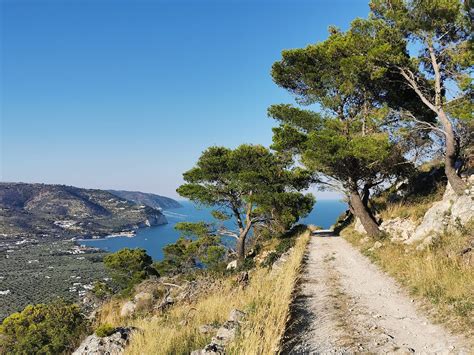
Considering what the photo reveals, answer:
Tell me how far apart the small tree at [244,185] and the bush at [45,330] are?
10.8 m

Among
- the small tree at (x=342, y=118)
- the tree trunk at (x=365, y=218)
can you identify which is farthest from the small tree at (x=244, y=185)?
the tree trunk at (x=365, y=218)

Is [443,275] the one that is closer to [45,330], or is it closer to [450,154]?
[450,154]

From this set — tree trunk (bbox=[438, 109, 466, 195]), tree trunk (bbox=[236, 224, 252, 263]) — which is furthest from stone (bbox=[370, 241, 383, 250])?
tree trunk (bbox=[236, 224, 252, 263])

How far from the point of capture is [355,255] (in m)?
13.1

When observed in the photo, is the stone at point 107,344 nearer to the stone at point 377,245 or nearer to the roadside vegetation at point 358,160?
the roadside vegetation at point 358,160

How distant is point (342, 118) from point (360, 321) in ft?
43.0

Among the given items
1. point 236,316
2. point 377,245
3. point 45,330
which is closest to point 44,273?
point 45,330

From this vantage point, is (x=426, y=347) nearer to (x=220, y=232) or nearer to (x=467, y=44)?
(x=467, y=44)

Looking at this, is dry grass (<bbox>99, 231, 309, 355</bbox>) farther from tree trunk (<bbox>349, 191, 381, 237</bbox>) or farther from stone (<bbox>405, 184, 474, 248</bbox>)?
tree trunk (<bbox>349, 191, 381, 237</bbox>)

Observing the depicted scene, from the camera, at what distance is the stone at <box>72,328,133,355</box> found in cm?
554

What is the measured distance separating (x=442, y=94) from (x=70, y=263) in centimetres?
14080

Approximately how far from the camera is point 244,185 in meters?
21.3

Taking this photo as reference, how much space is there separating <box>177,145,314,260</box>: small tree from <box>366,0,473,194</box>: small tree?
851cm

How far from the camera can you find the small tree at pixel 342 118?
1358cm
